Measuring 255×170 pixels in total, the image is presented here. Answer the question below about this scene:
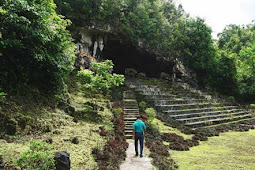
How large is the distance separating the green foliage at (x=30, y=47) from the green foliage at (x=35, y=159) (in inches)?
142

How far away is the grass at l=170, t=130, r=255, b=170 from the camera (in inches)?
244

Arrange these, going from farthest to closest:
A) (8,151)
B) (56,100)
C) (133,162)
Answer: (56,100)
(133,162)
(8,151)

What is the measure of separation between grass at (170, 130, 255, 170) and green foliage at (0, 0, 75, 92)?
6.45 m

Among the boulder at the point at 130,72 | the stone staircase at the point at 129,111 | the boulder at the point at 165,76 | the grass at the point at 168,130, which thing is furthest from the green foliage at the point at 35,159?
the boulder at the point at 165,76

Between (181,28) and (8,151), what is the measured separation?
26438mm

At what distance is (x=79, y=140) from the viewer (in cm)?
611

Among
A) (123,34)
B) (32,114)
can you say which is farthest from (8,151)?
(123,34)

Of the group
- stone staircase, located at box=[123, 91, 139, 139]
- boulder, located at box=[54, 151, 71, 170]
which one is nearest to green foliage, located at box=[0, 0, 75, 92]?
boulder, located at box=[54, 151, 71, 170]

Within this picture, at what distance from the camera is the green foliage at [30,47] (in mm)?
5457

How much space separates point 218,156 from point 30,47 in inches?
339

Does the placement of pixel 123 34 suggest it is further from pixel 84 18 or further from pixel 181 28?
pixel 181 28

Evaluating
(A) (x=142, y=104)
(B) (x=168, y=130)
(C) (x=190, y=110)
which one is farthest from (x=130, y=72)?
(B) (x=168, y=130)

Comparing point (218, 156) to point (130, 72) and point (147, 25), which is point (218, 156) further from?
point (130, 72)

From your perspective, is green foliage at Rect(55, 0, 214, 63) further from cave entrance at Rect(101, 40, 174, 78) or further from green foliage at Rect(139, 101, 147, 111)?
green foliage at Rect(139, 101, 147, 111)
